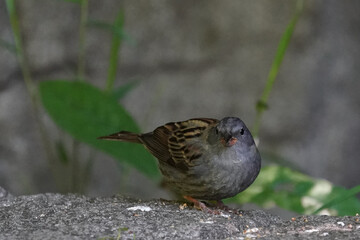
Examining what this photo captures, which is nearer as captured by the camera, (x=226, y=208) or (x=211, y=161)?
(x=211, y=161)

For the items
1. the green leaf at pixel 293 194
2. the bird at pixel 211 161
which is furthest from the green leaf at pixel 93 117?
the green leaf at pixel 293 194

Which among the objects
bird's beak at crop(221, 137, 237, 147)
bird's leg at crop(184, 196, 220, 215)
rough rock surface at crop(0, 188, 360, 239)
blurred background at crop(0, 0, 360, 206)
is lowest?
rough rock surface at crop(0, 188, 360, 239)

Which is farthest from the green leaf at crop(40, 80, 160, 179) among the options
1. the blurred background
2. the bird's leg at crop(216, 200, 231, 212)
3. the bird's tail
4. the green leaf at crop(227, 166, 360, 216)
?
the blurred background

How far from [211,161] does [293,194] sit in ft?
2.40

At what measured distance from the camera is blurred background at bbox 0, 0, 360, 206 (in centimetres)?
583

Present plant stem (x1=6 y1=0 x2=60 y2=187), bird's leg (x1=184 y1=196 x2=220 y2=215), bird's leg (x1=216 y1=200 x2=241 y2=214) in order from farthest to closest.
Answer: plant stem (x1=6 y1=0 x2=60 y2=187) → bird's leg (x1=216 y1=200 x2=241 y2=214) → bird's leg (x1=184 y1=196 x2=220 y2=215)

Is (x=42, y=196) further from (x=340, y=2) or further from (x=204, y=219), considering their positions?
(x=340, y=2)

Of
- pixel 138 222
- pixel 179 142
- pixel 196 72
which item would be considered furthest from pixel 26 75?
pixel 138 222

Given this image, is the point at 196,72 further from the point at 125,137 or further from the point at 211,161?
the point at 211,161

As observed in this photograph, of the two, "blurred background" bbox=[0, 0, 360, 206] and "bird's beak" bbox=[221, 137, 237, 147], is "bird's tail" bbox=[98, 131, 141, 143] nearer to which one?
"bird's beak" bbox=[221, 137, 237, 147]

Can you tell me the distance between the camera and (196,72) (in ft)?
20.3

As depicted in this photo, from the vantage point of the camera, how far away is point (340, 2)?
6.33m

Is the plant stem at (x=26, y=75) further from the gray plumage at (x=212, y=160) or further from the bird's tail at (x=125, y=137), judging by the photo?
the gray plumage at (x=212, y=160)

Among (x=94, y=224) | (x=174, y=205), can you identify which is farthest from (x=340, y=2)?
(x=94, y=224)
